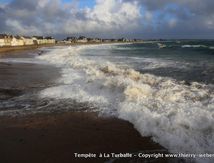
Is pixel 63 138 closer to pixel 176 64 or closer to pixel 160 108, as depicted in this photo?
pixel 160 108

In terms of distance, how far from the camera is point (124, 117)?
8.60m

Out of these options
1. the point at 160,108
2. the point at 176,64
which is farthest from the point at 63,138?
the point at 176,64

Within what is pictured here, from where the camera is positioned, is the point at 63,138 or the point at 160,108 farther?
the point at 160,108

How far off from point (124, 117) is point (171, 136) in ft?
6.96

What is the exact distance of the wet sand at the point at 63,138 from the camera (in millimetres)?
6195

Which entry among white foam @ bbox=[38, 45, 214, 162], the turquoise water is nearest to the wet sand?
white foam @ bbox=[38, 45, 214, 162]

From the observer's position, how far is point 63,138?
7129 millimetres

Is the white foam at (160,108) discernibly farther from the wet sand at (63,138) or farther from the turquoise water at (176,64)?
the turquoise water at (176,64)

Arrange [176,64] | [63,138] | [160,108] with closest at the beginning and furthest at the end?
1. [63,138]
2. [160,108]
3. [176,64]

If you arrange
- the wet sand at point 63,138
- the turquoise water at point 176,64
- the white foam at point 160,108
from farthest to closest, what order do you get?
the turquoise water at point 176,64 → the white foam at point 160,108 → the wet sand at point 63,138

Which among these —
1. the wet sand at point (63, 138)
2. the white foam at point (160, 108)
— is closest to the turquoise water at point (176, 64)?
the white foam at point (160, 108)

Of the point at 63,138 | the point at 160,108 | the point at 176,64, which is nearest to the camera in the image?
the point at 63,138

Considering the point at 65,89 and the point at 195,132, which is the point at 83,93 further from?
the point at 195,132

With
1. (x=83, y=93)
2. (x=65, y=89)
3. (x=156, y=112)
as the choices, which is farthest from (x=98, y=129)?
(x=65, y=89)
